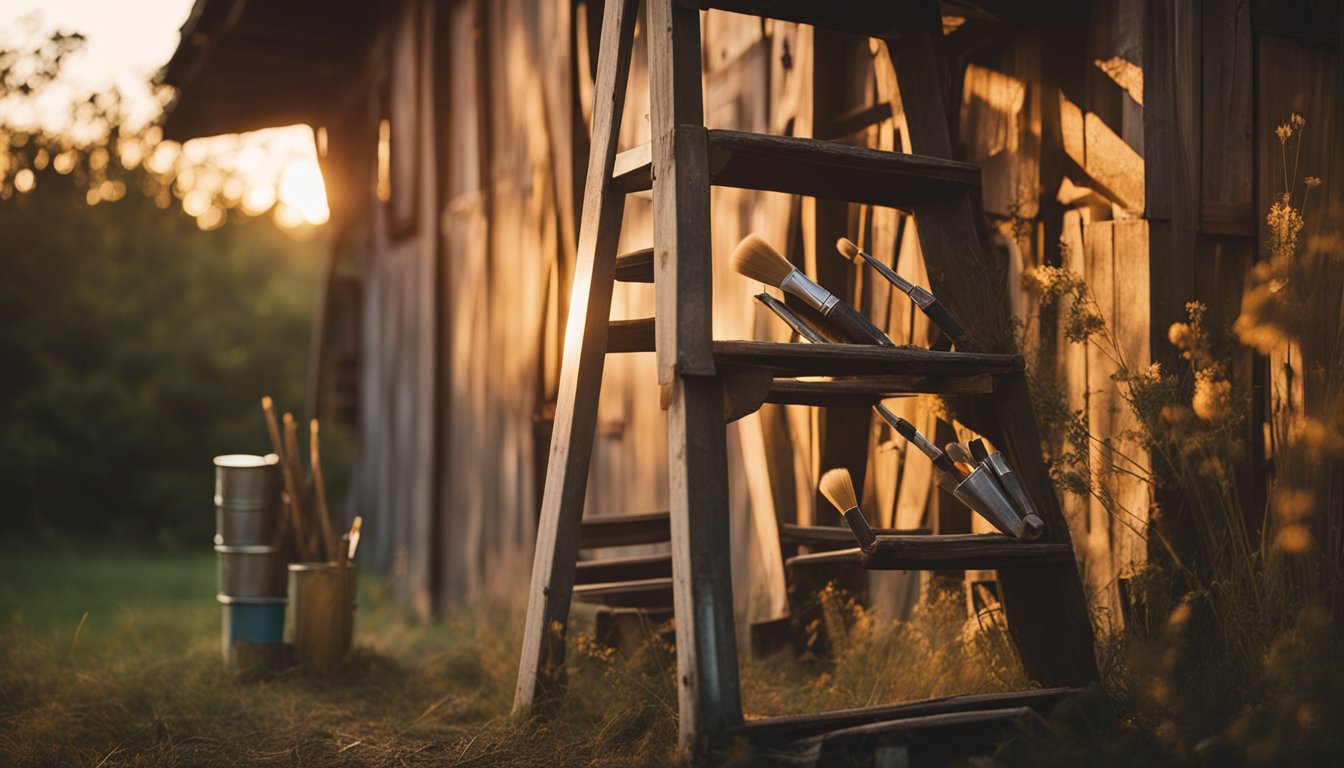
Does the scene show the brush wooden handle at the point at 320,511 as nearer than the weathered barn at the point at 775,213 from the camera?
No

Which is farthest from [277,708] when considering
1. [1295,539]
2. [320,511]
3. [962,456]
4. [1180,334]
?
[1295,539]

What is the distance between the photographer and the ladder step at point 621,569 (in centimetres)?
523

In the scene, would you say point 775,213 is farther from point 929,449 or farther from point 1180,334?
point 1180,334

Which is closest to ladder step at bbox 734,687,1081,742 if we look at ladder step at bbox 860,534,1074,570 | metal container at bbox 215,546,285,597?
ladder step at bbox 860,534,1074,570

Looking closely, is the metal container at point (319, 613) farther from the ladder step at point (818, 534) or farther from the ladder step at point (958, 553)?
the ladder step at point (958, 553)

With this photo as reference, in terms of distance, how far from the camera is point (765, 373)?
3.38 m

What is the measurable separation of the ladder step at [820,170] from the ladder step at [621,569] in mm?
1731

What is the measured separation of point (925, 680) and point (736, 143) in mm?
1765

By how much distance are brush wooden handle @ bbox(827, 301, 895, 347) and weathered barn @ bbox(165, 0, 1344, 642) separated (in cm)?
56

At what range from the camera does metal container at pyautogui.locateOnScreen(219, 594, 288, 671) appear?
587 cm

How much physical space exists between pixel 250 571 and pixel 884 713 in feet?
12.1

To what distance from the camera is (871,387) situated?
3.76 metres

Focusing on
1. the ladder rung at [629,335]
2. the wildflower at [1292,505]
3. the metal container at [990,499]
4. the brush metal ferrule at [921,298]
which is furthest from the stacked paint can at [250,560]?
the wildflower at [1292,505]

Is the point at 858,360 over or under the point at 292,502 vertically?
over
